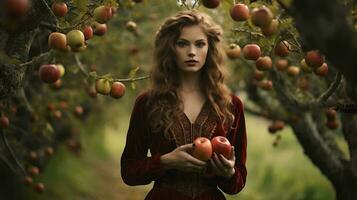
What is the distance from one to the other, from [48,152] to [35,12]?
8.98ft

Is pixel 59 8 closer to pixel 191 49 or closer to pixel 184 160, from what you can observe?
pixel 191 49

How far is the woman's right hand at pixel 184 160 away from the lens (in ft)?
9.66

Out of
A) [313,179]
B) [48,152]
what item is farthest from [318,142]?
[313,179]

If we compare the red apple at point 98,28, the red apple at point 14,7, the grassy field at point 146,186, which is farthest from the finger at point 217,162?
the grassy field at point 146,186

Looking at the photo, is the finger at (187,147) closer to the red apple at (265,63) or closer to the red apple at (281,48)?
the red apple at (281,48)

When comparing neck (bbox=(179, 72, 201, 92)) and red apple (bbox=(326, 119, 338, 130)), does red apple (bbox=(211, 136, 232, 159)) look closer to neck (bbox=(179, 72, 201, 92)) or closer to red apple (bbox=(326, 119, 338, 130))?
neck (bbox=(179, 72, 201, 92))

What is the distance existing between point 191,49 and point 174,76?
0.24 meters

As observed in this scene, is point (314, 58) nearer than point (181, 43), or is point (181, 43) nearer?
point (314, 58)

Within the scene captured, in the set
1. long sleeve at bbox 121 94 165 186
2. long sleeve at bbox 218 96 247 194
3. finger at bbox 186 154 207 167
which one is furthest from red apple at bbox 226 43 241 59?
finger at bbox 186 154 207 167

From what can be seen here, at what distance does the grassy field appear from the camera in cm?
918

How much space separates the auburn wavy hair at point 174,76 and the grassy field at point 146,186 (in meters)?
5.24

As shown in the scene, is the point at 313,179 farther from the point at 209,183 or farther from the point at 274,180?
the point at 209,183

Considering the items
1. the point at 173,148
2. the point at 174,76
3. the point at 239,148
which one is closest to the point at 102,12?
the point at 174,76

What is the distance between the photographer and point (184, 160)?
295 cm
